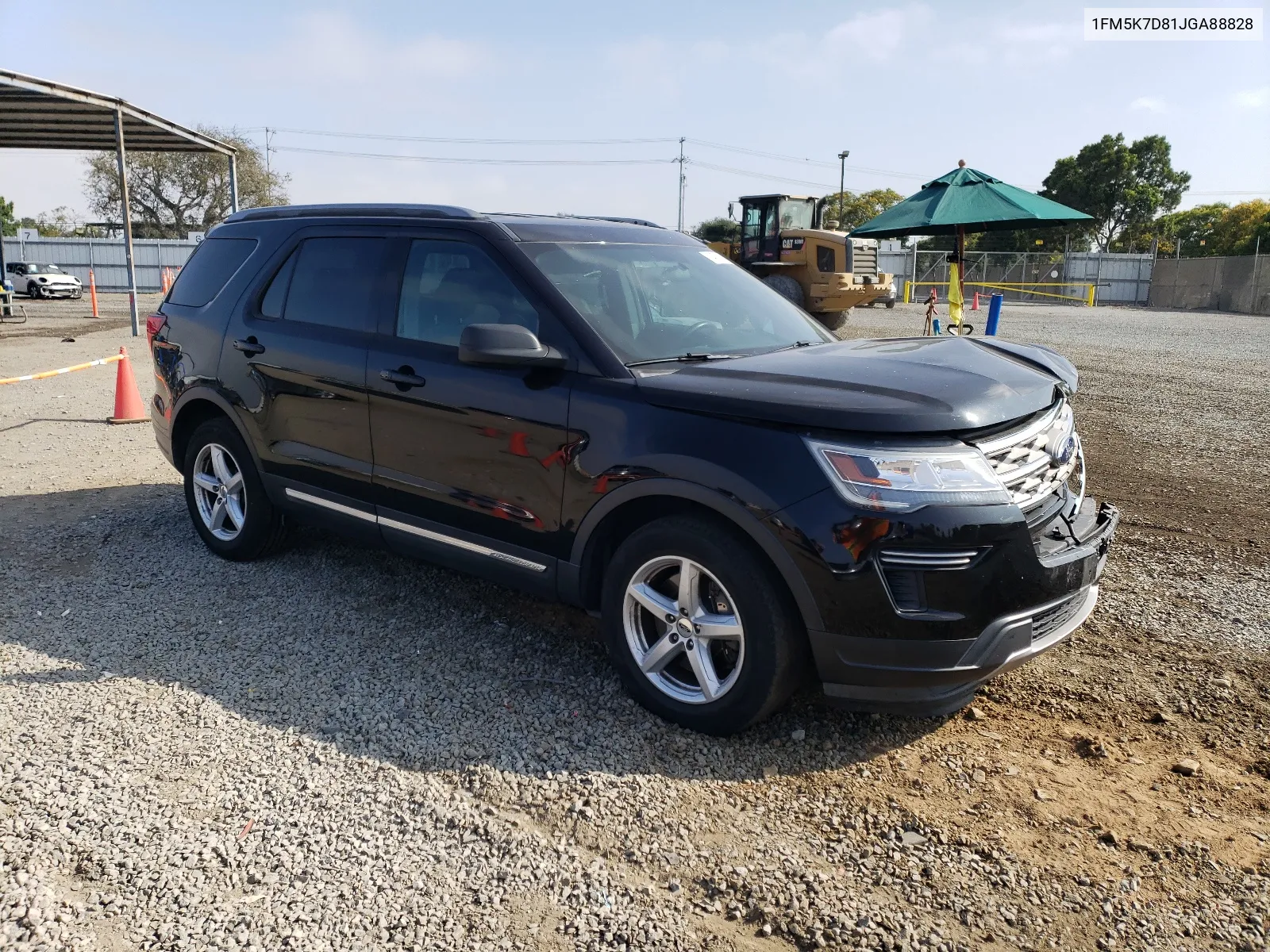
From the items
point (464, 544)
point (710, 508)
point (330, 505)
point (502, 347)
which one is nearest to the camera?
point (710, 508)

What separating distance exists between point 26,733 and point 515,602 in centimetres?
210

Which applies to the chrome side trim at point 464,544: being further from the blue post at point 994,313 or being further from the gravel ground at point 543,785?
the blue post at point 994,313

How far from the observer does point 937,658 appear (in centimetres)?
301

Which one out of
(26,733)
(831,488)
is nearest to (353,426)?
(26,733)

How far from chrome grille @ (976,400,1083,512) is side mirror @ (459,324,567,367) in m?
1.61

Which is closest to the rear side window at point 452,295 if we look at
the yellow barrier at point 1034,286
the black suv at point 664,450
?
the black suv at point 664,450

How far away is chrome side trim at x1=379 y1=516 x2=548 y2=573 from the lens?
3844 millimetres

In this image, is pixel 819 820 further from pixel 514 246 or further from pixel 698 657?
pixel 514 246

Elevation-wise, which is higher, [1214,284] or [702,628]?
[1214,284]

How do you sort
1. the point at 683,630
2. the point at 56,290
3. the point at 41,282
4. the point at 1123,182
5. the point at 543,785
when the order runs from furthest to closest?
1. the point at 1123,182
2. the point at 56,290
3. the point at 41,282
4. the point at 683,630
5. the point at 543,785

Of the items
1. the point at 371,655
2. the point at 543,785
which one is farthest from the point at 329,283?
the point at 543,785

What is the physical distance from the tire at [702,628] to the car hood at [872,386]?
46 cm

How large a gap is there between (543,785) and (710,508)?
109 cm

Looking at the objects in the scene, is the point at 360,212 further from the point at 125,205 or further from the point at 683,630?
the point at 125,205
